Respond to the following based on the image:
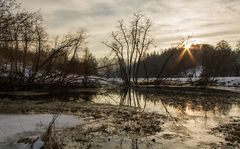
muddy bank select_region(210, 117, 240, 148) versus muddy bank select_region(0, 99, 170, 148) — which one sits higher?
muddy bank select_region(0, 99, 170, 148)

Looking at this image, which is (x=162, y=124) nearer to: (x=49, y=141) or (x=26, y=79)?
(x=49, y=141)

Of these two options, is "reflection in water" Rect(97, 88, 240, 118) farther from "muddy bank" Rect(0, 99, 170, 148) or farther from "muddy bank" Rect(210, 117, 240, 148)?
"muddy bank" Rect(0, 99, 170, 148)

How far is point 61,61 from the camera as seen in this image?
37.2 meters

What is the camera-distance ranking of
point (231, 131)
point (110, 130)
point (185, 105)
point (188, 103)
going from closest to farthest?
point (110, 130)
point (231, 131)
point (185, 105)
point (188, 103)

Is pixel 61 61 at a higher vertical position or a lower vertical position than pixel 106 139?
higher

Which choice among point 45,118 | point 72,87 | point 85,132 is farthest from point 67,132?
point 72,87

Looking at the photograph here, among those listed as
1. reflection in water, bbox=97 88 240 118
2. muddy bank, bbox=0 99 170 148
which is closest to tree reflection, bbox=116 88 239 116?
reflection in water, bbox=97 88 240 118

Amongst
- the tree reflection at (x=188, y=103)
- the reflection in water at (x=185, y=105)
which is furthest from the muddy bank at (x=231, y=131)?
the tree reflection at (x=188, y=103)

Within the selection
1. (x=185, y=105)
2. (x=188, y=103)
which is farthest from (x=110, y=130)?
(x=188, y=103)

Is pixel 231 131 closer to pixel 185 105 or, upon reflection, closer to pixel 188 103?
pixel 185 105

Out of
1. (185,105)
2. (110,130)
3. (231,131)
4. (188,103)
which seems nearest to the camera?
(110,130)

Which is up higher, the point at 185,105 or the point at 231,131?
the point at 185,105

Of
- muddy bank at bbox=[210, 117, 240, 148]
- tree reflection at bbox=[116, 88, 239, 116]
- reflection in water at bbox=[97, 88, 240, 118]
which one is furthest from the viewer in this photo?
tree reflection at bbox=[116, 88, 239, 116]

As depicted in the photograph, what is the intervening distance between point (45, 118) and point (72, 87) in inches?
822
